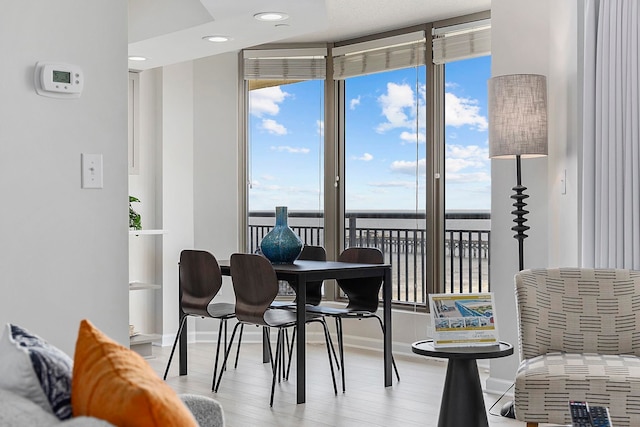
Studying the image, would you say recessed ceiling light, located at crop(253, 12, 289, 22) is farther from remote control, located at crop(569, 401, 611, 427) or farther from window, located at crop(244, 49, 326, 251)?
remote control, located at crop(569, 401, 611, 427)

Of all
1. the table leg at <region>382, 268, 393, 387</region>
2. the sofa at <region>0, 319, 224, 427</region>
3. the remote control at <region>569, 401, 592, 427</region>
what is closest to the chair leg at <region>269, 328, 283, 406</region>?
the table leg at <region>382, 268, 393, 387</region>

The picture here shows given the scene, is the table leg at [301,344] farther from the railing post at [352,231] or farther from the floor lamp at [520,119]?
the railing post at [352,231]

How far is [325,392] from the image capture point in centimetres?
476

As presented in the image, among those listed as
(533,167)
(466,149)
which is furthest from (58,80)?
(466,149)

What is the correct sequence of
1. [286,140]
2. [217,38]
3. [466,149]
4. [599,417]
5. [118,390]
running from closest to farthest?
1. [118,390]
2. [599,417]
3. [217,38]
4. [466,149]
5. [286,140]

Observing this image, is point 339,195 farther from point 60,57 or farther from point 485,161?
point 60,57

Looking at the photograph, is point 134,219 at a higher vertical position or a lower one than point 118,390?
higher

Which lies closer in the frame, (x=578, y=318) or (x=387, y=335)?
(x=578, y=318)

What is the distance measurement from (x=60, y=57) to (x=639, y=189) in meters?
2.64

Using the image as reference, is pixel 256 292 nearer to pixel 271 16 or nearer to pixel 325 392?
pixel 325 392

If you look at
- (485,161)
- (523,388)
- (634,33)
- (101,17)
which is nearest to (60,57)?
(101,17)

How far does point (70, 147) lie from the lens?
8.70 feet

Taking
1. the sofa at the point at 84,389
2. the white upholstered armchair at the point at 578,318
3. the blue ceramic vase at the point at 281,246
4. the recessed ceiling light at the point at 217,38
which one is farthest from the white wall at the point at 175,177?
the sofa at the point at 84,389

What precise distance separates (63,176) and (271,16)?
90.8 inches
